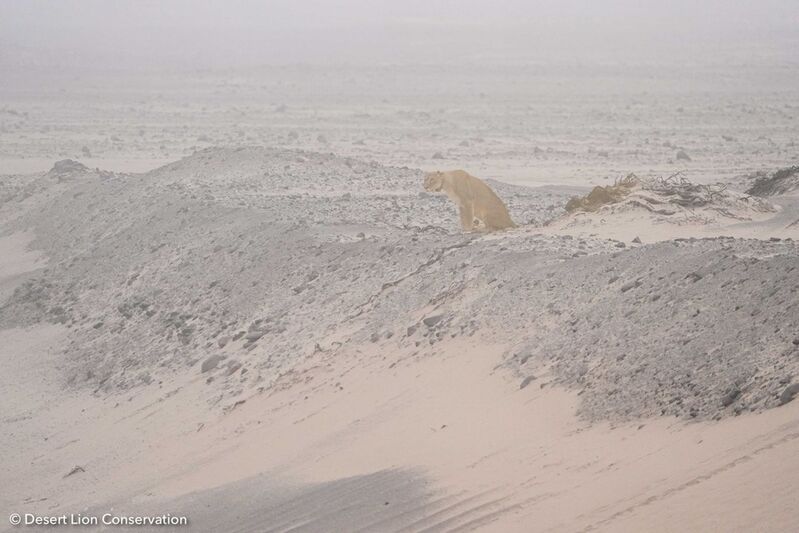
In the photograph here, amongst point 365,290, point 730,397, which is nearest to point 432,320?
point 365,290

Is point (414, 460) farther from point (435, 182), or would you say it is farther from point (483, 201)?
point (435, 182)

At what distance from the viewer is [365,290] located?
39.0ft

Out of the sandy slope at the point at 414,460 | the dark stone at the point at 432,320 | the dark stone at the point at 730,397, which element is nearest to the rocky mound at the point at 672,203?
the dark stone at the point at 432,320

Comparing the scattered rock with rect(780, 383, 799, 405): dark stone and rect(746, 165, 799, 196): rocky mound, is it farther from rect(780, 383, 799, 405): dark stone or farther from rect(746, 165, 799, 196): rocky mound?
rect(746, 165, 799, 196): rocky mound

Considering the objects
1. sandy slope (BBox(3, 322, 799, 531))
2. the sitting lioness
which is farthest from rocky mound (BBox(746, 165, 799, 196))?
sandy slope (BBox(3, 322, 799, 531))

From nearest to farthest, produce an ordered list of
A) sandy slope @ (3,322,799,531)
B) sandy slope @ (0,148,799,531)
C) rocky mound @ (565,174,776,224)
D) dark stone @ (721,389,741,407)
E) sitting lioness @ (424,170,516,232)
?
sandy slope @ (3,322,799,531)
sandy slope @ (0,148,799,531)
dark stone @ (721,389,741,407)
rocky mound @ (565,174,776,224)
sitting lioness @ (424,170,516,232)

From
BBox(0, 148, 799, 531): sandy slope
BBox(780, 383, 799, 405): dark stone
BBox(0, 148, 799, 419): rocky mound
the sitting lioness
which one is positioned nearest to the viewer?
BBox(780, 383, 799, 405): dark stone

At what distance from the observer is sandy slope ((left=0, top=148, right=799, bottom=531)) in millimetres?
6863

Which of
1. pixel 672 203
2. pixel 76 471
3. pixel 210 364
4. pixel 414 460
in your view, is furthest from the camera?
pixel 672 203

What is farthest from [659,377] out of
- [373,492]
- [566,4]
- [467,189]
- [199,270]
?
[566,4]

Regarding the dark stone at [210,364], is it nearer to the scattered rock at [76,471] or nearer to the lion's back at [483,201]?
the scattered rock at [76,471]

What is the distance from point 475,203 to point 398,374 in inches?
158

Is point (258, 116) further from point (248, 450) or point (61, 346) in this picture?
point (248, 450)

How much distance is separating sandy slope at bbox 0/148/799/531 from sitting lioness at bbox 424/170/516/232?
72cm
